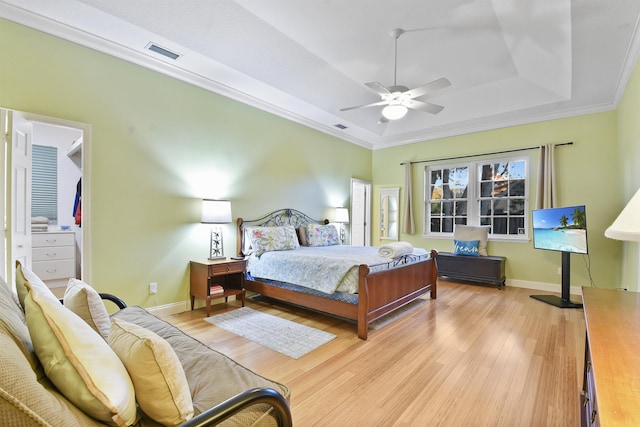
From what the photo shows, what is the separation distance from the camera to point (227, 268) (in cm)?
371

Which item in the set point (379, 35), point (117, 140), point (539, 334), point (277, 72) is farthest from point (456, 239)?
point (117, 140)

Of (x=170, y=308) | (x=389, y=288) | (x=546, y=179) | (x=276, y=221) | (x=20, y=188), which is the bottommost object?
(x=170, y=308)

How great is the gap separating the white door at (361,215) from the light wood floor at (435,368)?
3398 millimetres

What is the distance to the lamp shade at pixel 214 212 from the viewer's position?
3.70 metres

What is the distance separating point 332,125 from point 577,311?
4.64 metres

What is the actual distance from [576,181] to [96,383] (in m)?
6.14

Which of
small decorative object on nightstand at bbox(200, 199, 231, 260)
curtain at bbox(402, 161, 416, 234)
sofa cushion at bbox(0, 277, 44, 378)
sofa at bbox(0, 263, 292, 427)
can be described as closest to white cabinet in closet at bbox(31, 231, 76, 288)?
small decorative object on nightstand at bbox(200, 199, 231, 260)

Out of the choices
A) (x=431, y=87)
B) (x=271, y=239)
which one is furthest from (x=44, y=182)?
(x=431, y=87)

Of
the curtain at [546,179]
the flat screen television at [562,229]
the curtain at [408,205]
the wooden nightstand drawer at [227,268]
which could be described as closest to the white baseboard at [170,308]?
the wooden nightstand drawer at [227,268]

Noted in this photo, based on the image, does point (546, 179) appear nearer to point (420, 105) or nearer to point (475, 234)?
point (475, 234)

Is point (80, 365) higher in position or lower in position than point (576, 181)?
lower

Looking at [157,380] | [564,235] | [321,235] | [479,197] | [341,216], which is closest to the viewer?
[157,380]

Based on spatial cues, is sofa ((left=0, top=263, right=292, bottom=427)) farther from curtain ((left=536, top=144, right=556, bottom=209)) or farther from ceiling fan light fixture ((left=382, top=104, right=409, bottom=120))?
curtain ((left=536, top=144, right=556, bottom=209))

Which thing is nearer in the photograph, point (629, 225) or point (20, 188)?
point (629, 225)
